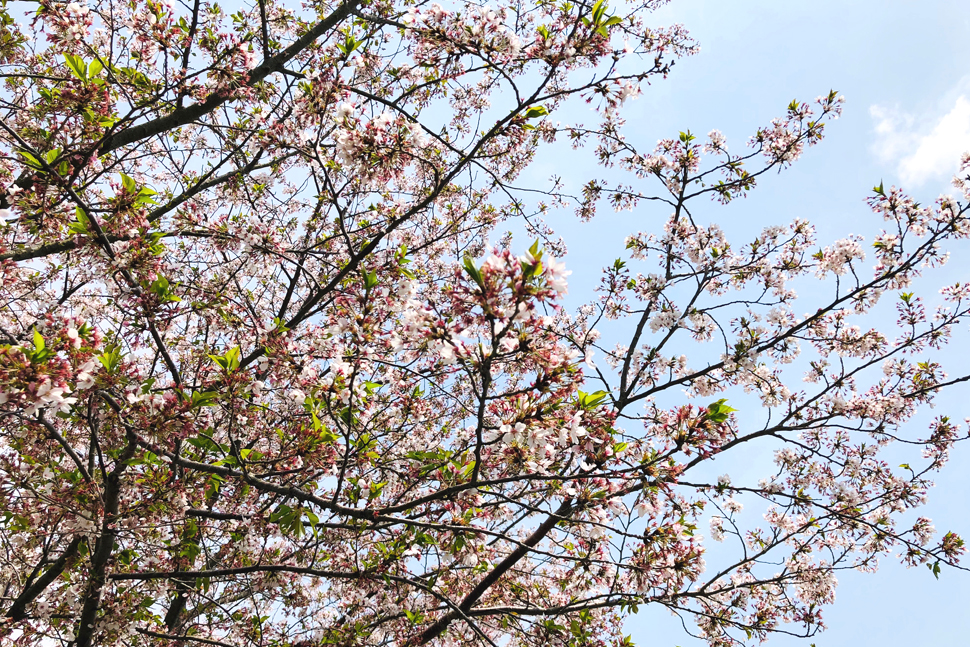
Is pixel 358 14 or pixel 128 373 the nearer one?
pixel 128 373

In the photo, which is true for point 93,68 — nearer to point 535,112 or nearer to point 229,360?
point 229,360

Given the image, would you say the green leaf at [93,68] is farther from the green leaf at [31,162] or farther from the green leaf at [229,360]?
the green leaf at [229,360]

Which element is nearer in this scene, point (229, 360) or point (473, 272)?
point (473, 272)

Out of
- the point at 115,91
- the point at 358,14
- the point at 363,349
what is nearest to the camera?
the point at 363,349

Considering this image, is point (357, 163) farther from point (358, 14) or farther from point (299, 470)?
point (358, 14)

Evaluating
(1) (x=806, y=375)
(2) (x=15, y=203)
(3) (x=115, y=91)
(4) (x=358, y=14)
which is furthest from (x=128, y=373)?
(1) (x=806, y=375)

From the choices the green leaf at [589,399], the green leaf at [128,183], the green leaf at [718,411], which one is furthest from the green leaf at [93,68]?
the green leaf at [718,411]

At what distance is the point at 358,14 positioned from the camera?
18.1ft

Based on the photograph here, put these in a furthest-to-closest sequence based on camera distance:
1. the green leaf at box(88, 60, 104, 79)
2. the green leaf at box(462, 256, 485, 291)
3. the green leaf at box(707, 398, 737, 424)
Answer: the green leaf at box(88, 60, 104, 79), the green leaf at box(707, 398, 737, 424), the green leaf at box(462, 256, 485, 291)

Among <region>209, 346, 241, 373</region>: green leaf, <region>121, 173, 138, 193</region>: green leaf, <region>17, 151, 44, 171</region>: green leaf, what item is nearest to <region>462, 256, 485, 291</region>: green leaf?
<region>209, 346, 241, 373</region>: green leaf

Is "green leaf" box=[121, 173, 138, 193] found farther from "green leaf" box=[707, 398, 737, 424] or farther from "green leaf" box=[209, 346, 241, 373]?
"green leaf" box=[707, 398, 737, 424]

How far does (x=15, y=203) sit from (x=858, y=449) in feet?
25.9

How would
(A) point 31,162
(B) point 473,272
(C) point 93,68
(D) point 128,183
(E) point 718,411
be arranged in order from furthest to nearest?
(C) point 93,68 → (A) point 31,162 → (D) point 128,183 → (E) point 718,411 → (B) point 473,272

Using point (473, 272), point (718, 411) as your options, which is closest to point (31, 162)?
point (473, 272)
